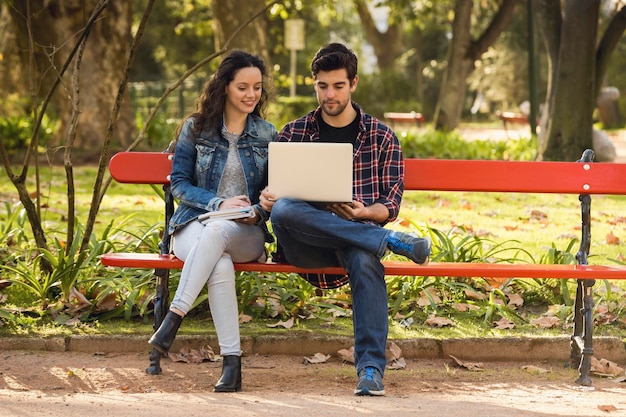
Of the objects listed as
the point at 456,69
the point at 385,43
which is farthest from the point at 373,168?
the point at 385,43

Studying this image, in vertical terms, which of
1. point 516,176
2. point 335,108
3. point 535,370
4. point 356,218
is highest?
point 335,108

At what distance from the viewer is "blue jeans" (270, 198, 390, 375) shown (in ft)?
15.4

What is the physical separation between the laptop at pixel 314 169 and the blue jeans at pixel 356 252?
0.06m

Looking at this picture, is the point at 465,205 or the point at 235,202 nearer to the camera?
the point at 235,202

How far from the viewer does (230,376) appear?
15.5ft

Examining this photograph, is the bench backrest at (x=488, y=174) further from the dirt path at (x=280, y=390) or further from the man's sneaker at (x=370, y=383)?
the man's sneaker at (x=370, y=383)

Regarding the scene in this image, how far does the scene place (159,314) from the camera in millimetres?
5258

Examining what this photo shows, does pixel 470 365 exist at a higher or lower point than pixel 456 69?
lower

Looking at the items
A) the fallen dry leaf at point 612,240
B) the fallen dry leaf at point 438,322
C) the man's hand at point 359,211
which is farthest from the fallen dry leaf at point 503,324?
the fallen dry leaf at point 612,240

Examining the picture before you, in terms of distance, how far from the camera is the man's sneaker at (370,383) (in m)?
4.57

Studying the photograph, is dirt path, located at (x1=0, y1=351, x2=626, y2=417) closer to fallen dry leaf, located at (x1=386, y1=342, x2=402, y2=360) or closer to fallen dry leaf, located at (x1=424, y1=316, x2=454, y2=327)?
fallen dry leaf, located at (x1=386, y1=342, x2=402, y2=360)

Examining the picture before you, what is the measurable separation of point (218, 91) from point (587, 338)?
80.0 inches

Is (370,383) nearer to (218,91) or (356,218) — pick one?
(356,218)

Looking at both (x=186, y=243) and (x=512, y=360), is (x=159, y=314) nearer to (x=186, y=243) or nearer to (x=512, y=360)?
(x=186, y=243)
